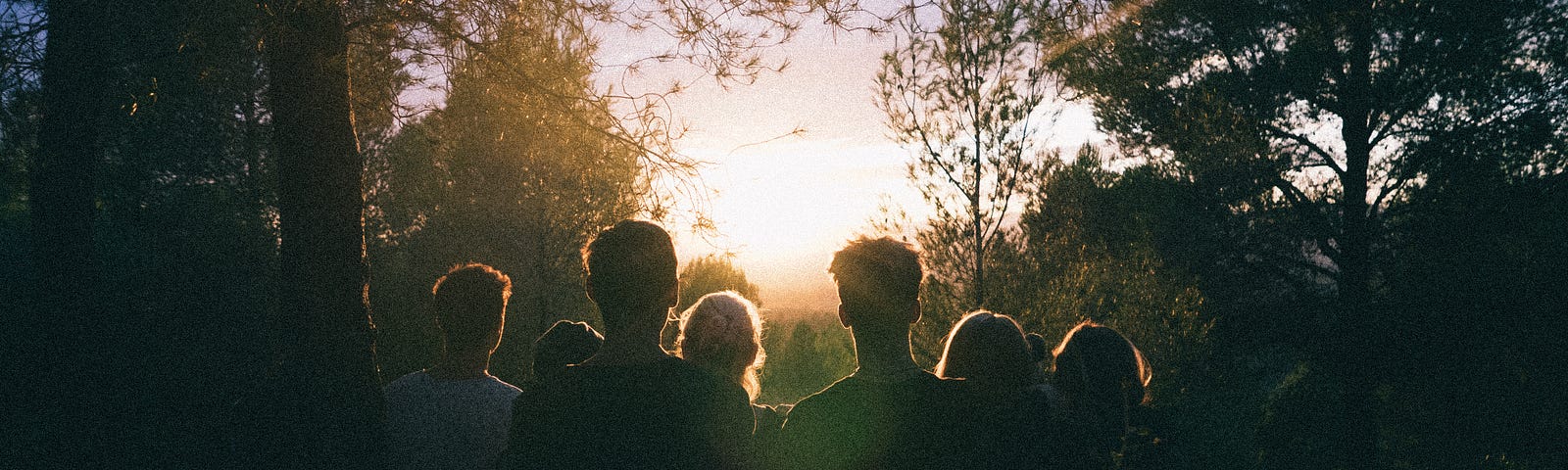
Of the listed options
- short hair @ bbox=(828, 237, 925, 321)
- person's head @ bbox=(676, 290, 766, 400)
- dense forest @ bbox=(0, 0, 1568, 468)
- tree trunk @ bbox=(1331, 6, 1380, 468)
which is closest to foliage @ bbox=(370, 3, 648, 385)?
dense forest @ bbox=(0, 0, 1568, 468)

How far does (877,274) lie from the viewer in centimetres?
240

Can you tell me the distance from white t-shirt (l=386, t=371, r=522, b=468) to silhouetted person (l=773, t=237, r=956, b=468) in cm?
141

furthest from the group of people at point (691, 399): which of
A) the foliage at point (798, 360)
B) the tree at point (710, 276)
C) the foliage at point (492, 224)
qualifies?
the foliage at point (798, 360)

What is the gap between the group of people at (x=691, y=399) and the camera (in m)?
1.98

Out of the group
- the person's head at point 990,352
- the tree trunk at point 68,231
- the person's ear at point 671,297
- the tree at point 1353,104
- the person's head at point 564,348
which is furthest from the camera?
the tree at point 1353,104

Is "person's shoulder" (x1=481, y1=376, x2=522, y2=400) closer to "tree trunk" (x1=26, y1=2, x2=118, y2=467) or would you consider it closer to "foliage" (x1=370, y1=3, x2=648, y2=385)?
"tree trunk" (x1=26, y1=2, x2=118, y2=467)

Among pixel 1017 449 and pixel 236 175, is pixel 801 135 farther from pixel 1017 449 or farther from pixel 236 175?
pixel 236 175

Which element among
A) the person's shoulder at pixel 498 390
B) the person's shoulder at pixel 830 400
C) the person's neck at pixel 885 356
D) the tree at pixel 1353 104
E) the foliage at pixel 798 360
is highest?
the tree at pixel 1353 104

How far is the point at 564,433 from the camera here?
200 centimetres

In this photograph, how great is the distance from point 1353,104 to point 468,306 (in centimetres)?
1787

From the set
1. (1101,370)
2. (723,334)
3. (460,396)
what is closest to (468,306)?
(460,396)

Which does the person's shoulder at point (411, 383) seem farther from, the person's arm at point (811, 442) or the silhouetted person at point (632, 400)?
the person's arm at point (811, 442)

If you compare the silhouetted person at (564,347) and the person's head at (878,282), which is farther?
the silhouetted person at (564,347)

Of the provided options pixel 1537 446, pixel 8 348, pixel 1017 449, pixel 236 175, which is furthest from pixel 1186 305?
Answer: pixel 236 175
